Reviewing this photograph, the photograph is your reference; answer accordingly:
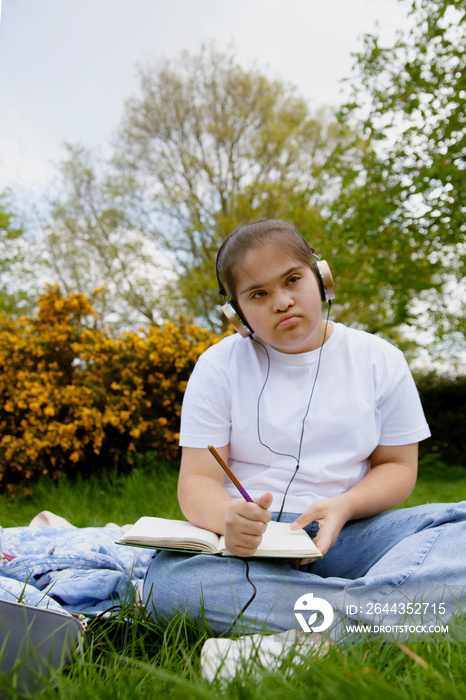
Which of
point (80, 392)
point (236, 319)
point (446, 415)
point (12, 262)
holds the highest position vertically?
point (12, 262)

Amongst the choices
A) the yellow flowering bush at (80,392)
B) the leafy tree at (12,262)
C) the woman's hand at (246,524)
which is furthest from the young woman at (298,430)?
the leafy tree at (12,262)

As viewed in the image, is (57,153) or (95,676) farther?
(57,153)

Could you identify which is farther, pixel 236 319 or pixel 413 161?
pixel 413 161

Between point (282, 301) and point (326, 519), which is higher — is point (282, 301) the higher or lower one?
the higher one

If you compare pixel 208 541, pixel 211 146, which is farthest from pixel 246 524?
pixel 211 146

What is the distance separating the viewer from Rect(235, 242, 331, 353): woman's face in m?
1.99

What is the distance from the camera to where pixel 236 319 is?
2.11 m

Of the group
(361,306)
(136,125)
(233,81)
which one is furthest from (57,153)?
(361,306)

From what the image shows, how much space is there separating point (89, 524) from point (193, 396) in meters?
2.03

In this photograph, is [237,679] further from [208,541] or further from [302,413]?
[302,413]

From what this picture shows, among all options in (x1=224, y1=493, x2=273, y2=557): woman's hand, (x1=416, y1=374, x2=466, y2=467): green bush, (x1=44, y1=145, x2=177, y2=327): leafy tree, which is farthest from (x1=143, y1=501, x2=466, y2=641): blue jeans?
(x1=44, y1=145, x2=177, y2=327): leafy tree

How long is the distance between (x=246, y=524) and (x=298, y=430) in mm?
642

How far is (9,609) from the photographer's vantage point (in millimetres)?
1293

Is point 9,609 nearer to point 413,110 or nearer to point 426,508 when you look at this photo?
point 426,508
